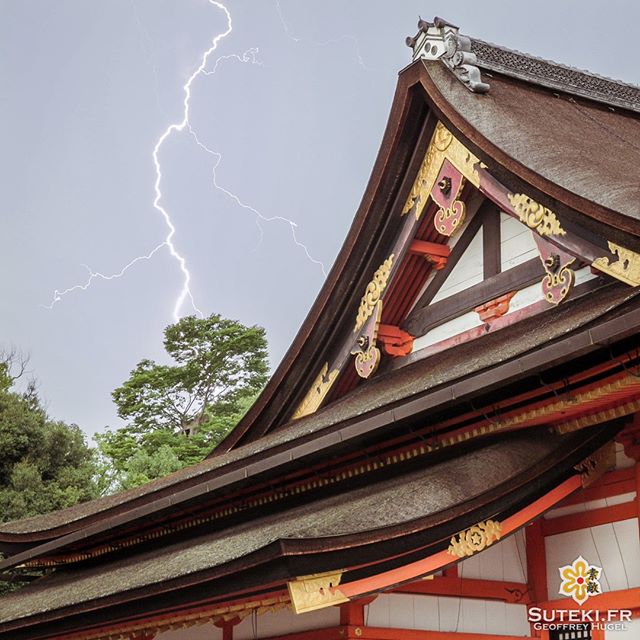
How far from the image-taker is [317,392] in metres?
7.53

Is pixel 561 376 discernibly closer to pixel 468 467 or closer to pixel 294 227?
pixel 468 467

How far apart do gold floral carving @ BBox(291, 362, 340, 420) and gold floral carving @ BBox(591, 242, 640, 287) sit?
2.83 m

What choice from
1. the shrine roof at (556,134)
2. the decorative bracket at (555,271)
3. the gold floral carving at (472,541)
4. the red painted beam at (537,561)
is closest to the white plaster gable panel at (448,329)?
the decorative bracket at (555,271)

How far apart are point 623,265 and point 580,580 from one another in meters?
1.67

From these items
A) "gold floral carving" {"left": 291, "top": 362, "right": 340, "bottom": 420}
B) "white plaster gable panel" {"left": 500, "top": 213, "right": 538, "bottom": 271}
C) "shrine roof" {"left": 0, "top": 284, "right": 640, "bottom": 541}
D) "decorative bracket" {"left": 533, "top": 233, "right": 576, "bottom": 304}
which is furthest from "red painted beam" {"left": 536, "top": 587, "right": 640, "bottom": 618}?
"gold floral carving" {"left": 291, "top": 362, "right": 340, "bottom": 420}

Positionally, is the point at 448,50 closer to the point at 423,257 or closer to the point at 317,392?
the point at 423,257

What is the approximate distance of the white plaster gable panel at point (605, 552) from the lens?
463 cm

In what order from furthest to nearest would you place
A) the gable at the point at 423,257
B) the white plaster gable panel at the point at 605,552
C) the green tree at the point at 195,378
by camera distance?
the green tree at the point at 195,378 → the gable at the point at 423,257 → the white plaster gable panel at the point at 605,552

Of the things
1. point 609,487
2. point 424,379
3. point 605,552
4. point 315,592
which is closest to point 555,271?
point 424,379

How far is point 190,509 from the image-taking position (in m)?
7.16

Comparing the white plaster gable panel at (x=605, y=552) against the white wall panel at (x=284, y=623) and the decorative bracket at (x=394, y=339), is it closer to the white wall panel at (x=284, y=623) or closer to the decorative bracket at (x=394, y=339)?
the white wall panel at (x=284, y=623)

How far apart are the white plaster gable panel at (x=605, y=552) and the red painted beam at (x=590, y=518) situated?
0.02 m

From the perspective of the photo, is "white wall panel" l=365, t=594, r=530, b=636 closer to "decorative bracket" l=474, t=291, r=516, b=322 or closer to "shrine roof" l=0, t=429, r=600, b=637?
"shrine roof" l=0, t=429, r=600, b=637

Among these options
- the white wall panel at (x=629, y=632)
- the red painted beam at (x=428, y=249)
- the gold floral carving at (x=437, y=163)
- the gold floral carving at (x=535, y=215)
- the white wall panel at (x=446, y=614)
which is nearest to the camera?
the white wall panel at (x=629, y=632)
